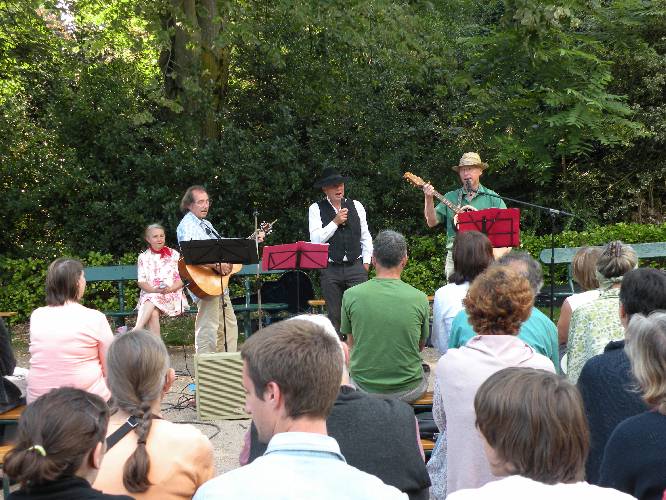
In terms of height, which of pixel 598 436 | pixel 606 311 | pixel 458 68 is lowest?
pixel 598 436

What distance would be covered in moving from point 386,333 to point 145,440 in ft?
7.72

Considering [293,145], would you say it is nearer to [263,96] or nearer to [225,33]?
[263,96]

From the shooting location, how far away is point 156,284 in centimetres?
941

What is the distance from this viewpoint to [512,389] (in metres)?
2.38

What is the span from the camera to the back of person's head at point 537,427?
2277mm

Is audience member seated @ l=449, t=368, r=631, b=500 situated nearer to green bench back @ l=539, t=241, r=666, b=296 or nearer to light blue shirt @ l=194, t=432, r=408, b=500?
light blue shirt @ l=194, t=432, r=408, b=500

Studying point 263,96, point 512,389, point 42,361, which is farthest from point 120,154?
point 512,389

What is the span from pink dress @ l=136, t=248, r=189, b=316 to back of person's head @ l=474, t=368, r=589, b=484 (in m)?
7.26

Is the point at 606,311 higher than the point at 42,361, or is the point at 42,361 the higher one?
the point at 606,311

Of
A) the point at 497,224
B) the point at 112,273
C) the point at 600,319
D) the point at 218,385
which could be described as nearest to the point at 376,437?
the point at 600,319

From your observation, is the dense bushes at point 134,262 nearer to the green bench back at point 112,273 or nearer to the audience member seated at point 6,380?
the green bench back at point 112,273

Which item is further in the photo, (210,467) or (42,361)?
(42,361)

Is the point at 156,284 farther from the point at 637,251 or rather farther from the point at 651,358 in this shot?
the point at 651,358

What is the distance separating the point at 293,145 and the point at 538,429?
11634 millimetres
